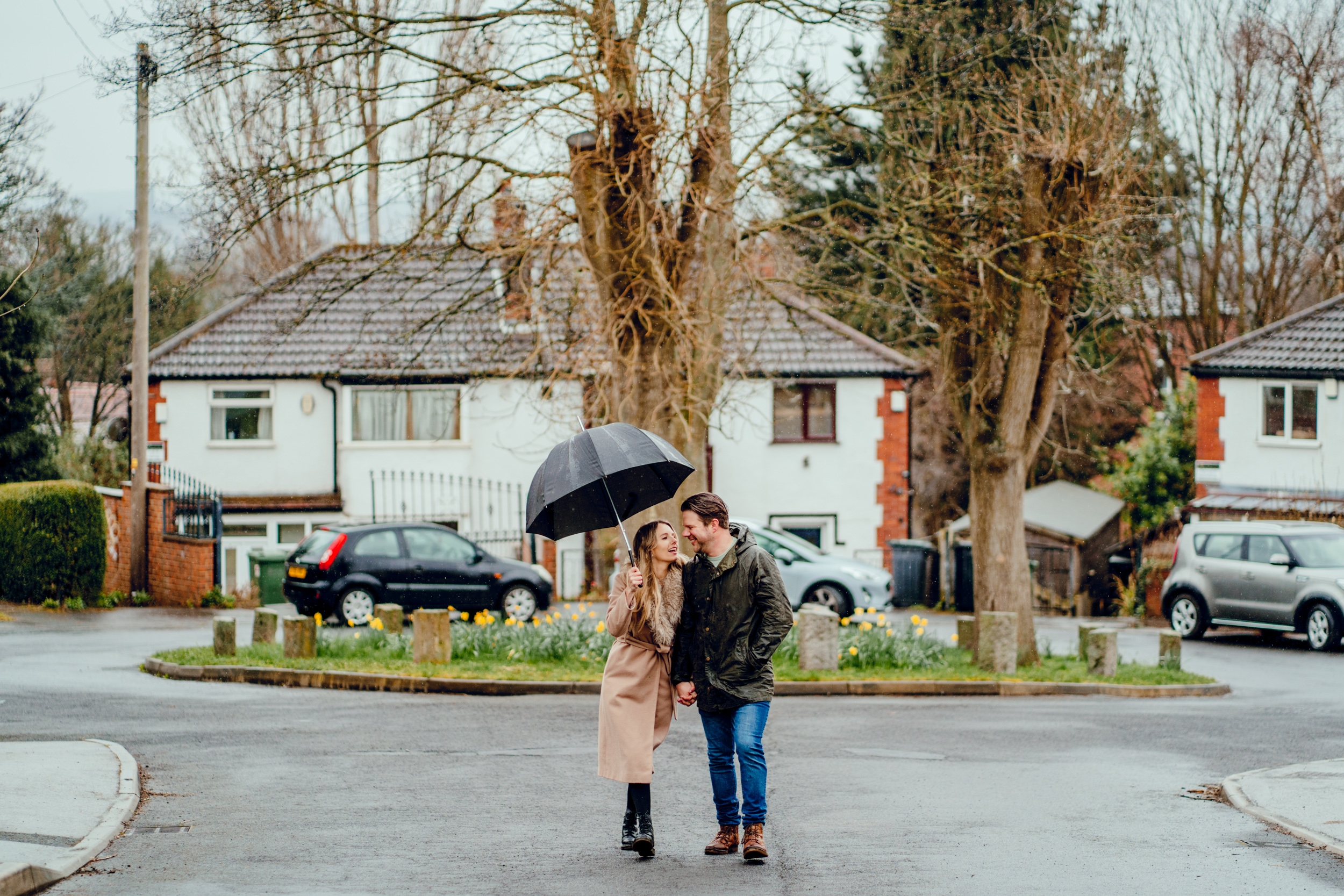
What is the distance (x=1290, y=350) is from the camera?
1150 inches

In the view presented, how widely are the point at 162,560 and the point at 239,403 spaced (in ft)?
18.7

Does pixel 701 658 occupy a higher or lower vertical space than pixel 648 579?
lower

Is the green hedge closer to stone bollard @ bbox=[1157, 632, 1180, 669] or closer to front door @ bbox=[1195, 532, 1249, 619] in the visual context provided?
stone bollard @ bbox=[1157, 632, 1180, 669]

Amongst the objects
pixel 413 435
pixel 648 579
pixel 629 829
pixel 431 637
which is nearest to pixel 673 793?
pixel 629 829

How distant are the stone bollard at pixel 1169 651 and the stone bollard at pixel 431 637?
314 inches

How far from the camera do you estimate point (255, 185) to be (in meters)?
14.0

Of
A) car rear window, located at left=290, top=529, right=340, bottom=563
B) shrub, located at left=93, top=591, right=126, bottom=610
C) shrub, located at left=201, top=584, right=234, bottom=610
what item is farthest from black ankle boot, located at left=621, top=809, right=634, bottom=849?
shrub, located at left=201, top=584, right=234, bottom=610

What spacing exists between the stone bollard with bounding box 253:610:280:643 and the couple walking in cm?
988

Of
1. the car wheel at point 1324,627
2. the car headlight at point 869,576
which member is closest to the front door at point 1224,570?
the car wheel at point 1324,627

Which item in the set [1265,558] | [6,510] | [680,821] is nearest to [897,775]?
[680,821]

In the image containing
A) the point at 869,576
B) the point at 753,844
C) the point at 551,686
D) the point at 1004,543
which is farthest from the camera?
the point at 869,576

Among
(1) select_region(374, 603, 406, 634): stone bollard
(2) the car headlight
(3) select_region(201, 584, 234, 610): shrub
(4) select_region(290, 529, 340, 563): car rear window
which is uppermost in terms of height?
(4) select_region(290, 529, 340, 563): car rear window

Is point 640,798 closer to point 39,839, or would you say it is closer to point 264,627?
point 39,839

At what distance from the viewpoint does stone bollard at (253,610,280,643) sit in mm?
Answer: 15820
